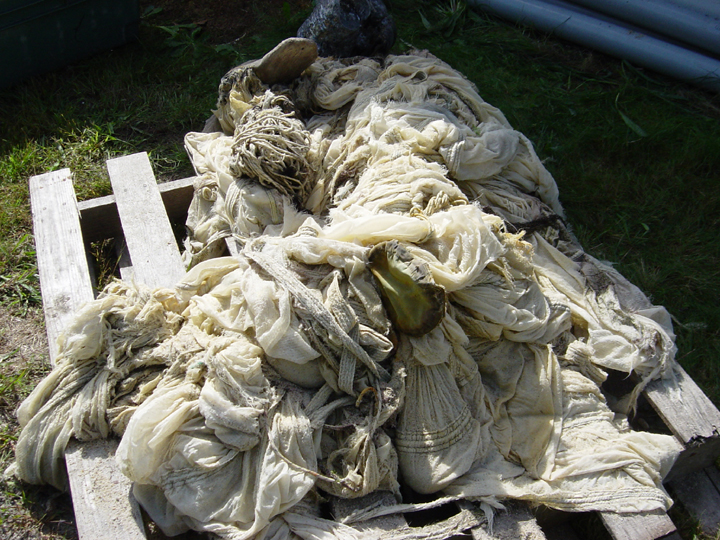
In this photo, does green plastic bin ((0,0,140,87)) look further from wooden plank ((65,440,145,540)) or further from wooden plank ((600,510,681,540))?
wooden plank ((600,510,681,540))

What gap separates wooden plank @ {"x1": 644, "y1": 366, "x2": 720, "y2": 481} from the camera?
2244 mm

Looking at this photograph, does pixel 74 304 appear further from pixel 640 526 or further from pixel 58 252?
pixel 640 526

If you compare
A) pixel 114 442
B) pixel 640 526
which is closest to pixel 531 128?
pixel 640 526

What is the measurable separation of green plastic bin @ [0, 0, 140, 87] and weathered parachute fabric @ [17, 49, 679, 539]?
253 cm

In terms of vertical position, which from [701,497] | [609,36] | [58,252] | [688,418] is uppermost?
[609,36]

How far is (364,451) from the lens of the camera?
6.14ft

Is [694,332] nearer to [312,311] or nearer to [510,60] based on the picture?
[312,311]

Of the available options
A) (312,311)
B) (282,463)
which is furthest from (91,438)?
(312,311)

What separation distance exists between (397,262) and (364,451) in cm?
58

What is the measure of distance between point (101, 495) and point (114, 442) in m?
0.17

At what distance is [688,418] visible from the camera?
2285 millimetres

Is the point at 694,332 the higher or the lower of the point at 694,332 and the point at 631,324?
the lower

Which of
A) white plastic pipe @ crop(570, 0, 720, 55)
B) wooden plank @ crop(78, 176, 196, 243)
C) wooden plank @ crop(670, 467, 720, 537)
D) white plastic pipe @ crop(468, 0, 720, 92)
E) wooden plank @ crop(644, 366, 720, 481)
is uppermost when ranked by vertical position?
white plastic pipe @ crop(570, 0, 720, 55)

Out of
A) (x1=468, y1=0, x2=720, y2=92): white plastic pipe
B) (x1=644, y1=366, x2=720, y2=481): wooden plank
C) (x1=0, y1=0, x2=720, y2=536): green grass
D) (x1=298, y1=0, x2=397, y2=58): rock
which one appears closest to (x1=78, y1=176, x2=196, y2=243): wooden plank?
(x1=0, y1=0, x2=720, y2=536): green grass
